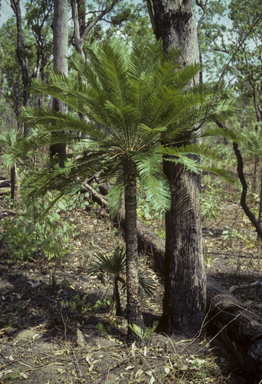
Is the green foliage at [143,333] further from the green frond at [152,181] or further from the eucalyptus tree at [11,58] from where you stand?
the eucalyptus tree at [11,58]

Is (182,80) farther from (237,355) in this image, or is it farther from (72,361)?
(72,361)

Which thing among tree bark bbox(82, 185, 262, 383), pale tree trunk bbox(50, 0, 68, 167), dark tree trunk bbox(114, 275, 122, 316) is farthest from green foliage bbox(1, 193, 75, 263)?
pale tree trunk bbox(50, 0, 68, 167)

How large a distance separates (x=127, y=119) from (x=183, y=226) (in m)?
1.22

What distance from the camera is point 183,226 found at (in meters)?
2.79

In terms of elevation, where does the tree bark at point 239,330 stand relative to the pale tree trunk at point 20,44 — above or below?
below

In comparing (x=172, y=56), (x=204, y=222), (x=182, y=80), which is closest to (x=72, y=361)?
(x=182, y=80)

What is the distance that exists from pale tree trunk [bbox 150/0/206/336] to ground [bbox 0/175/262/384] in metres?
0.26

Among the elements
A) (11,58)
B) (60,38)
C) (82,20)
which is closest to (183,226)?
(60,38)

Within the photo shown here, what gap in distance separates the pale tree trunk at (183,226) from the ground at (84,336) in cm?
26

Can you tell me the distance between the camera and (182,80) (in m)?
2.11

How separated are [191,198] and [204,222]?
4.29 metres

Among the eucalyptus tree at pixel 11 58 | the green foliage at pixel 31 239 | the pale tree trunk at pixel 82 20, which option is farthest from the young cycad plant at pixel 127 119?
the eucalyptus tree at pixel 11 58

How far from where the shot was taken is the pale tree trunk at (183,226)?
2748 mm

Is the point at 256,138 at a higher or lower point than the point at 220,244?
higher
